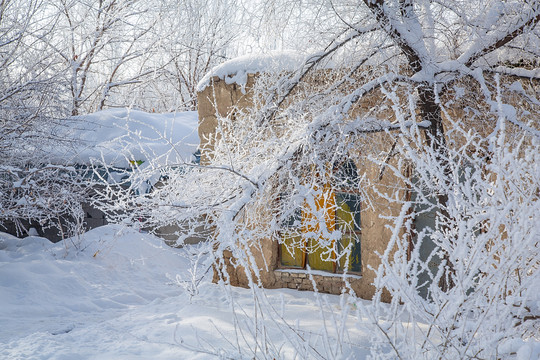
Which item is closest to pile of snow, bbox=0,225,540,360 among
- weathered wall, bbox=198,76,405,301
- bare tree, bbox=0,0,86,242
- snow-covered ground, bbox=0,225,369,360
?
snow-covered ground, bbox=0,225,369,360

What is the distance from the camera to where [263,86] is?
6055 mm

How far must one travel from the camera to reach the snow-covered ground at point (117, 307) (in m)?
4.95

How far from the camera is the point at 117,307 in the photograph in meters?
7.47

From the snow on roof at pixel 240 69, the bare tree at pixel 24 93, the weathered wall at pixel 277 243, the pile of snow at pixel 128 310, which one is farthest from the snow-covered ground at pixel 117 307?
the snow on roof at pixel 240 69

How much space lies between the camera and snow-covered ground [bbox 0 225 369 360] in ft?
16.3

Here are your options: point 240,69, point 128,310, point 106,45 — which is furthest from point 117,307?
point 106,45

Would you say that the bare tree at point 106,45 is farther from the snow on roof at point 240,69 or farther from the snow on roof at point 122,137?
the snow on roof at point 240,69

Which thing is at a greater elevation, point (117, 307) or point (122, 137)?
point (122, 137)

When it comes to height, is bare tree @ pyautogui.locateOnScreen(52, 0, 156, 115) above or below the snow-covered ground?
above

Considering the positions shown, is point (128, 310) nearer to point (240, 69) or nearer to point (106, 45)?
point (240, 69)

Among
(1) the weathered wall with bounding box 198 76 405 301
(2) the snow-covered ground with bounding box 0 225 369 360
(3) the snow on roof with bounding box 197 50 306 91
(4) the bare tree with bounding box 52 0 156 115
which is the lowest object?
(2) the snow-covered ground with bounding box 0 225 369 360

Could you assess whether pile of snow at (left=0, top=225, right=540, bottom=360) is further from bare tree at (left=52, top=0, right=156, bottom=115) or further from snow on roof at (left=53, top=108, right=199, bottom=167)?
bare tree at (left=52, top=0, right=156, bottom=115)

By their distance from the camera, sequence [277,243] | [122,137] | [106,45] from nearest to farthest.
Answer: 1. [277,243]
2. [122,137]
3. [106,45]

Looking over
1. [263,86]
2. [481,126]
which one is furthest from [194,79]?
[481,126]
